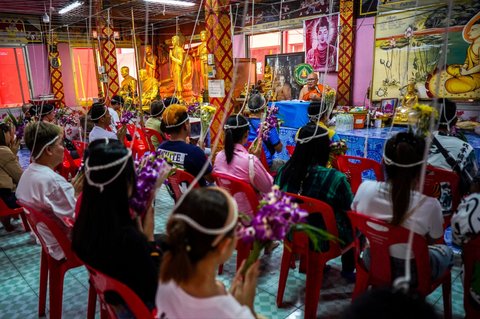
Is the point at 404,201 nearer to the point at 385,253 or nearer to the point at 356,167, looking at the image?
the point at 385,253

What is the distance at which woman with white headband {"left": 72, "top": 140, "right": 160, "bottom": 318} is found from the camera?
1255 mm

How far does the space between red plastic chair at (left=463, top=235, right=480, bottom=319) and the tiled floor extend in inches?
17.4

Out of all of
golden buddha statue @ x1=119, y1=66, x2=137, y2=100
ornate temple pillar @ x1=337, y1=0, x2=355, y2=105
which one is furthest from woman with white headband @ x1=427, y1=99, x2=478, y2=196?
golden buddha statue @ x1=119, y1=66, x2=137, y2=100

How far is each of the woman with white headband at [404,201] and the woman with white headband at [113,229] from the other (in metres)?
1.08

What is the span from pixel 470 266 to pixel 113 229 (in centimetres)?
161

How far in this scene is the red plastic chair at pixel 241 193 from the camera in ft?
7.15

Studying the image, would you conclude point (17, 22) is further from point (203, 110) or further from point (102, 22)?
point (203, 110)

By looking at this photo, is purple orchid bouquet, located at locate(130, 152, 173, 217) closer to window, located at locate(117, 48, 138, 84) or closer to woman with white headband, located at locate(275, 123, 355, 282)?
woman with white headband, located at locate(275, 123, 355, 282)

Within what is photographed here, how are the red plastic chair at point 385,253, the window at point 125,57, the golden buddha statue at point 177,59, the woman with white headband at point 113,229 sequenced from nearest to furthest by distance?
the woman with white headband at point 113,229 → the red plastic chair at point 385,253 → the golden buddha statue at point 177,59 → the window at point 125,57

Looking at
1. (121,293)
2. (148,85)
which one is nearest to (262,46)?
(148,85)

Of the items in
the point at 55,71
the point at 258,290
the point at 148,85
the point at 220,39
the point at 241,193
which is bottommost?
the point at 258,290

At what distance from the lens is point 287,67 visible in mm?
7773

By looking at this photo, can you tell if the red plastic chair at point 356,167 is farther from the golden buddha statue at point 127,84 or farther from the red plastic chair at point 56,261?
the golden buddha statue at point 127,84

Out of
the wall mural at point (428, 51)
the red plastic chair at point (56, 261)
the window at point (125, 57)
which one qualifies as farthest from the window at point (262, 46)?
the red plastic chair at point (56, 261)
